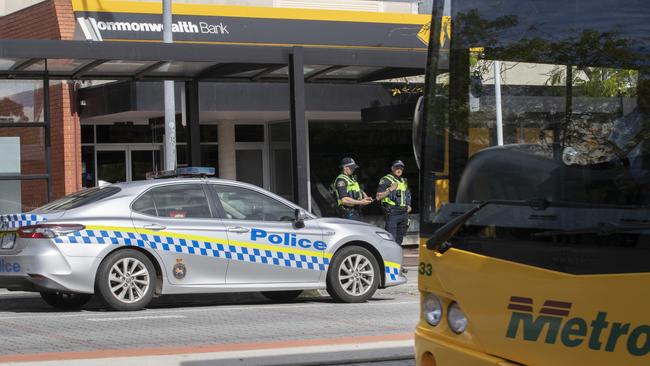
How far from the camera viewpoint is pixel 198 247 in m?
11.6

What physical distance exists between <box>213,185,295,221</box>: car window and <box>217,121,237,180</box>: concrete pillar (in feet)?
40.0

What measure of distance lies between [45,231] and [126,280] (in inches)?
42.0

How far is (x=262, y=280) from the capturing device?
11953mm

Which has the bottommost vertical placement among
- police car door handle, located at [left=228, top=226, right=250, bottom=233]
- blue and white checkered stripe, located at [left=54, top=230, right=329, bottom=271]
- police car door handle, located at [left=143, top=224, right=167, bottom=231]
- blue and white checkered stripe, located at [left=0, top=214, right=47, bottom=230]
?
blue and white checkered stripe, located at [left=54, top=230, right=329, bottom=271]

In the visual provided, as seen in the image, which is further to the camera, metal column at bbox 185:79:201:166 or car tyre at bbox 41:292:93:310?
metal column at bbox 185:79:201:166

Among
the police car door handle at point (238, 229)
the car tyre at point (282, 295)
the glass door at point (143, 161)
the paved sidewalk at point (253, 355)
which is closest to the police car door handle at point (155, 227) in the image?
the police car door handle at point (238, 229)

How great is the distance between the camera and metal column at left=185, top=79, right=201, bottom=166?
55.5 feet

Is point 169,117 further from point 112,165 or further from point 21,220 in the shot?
point 21,220

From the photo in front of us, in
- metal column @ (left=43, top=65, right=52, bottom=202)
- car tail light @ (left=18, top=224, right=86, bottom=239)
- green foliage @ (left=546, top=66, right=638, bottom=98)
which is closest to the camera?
green foliage @ (left=546, top=66, right=638, bottom=98)

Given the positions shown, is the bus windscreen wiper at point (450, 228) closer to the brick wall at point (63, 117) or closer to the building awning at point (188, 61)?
the building awning at point (188, 61)

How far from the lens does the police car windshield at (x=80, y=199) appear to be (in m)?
11.5

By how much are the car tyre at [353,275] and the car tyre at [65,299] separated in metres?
3.01

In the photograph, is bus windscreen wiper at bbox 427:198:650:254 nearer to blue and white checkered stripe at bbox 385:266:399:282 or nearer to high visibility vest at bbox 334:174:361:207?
blue and white checkered stripe at bbox 385:266:399:282

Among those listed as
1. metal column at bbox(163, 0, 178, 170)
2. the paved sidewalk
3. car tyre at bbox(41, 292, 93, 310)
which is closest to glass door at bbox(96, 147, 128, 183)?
metal column at bbox(163, 0, 178, 170)
